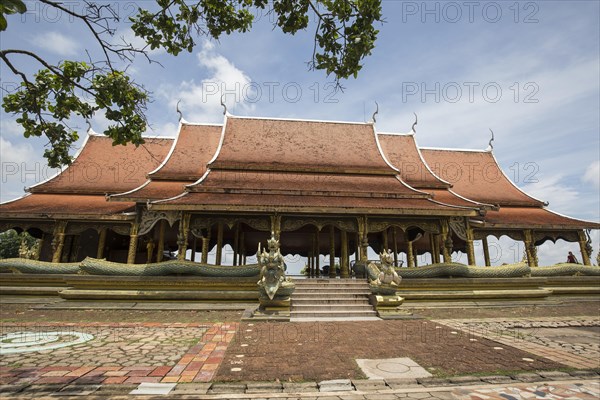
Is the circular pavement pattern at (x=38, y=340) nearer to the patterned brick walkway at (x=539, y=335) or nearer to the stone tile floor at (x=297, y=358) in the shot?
the stone tile floor at (x=297, y=358)

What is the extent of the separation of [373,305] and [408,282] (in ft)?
7.01

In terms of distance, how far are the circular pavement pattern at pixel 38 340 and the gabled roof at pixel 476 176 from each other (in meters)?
16.3

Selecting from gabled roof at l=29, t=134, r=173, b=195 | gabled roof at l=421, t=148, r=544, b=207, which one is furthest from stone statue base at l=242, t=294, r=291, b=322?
gabled roof at l=421, t=148, r=544, b=207

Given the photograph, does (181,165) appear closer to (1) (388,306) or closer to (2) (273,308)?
(2) (273,308)

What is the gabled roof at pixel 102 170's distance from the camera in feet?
47.1

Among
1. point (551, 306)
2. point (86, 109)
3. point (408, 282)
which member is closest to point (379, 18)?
point (86, 109)

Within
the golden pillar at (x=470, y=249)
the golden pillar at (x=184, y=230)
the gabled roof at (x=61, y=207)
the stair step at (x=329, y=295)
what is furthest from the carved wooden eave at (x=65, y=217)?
the golden pillar at (x=470, y=249)

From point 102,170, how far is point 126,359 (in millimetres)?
13887

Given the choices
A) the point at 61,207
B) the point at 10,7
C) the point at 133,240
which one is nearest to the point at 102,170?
the point at 61,207

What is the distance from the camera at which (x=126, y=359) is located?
13.6 feet

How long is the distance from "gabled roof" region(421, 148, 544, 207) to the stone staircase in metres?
9.80

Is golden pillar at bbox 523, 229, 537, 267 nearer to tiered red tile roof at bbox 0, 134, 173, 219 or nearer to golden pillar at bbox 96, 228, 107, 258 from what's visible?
tiered red tile roof at bbox 0, 134, 173, 219

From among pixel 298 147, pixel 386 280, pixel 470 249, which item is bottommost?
pixel 386 280

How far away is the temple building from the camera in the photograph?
12.0 meters
